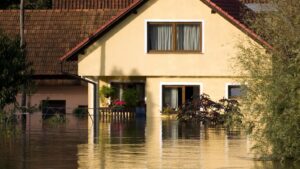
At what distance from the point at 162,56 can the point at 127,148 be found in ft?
64.5

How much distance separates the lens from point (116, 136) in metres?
33.9

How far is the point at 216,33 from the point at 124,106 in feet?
17.1

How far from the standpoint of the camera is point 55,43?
53.4m

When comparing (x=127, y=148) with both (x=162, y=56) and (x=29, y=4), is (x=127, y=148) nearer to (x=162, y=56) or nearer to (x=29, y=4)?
(x=162, y=56)

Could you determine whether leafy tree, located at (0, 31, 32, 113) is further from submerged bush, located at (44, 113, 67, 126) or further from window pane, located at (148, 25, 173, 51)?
window pane, located at (148, 25, 173, 51)

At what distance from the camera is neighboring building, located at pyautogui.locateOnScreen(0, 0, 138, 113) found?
172ft

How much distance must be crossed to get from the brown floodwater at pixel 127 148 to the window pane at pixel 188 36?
26.2 feet

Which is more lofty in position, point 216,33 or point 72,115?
point 216,33

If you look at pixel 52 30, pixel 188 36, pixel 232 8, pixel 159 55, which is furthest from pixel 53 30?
pixel 232 8

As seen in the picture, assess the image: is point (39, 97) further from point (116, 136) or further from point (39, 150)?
point (39, 150)

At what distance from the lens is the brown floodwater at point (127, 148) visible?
79.2 feet

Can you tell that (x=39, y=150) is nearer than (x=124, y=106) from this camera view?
Yes

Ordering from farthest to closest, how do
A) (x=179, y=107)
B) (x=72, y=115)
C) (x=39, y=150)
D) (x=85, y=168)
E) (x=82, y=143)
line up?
(x=72, y=115), (x=179, y=107), (x=82, y=143), (x=39, y=150), (x=85, y=168)

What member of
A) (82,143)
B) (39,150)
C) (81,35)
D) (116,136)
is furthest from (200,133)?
(81,35)
